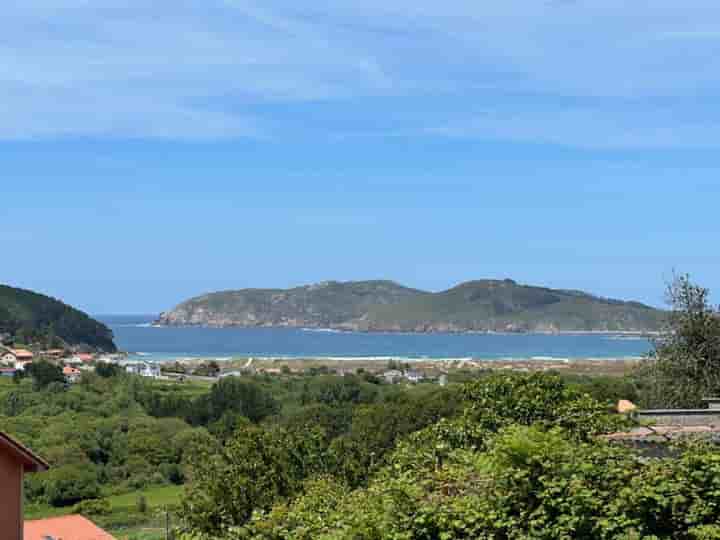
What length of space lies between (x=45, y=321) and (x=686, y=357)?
11145 centimetres

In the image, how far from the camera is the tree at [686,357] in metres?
17.4

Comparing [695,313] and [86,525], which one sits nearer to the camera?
[695,313]

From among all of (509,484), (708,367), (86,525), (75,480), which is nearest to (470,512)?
(509,484)

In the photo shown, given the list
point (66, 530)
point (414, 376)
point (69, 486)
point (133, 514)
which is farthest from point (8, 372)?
point (66, 530)

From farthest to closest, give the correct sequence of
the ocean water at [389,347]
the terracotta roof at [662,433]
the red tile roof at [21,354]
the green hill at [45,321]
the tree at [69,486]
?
the ocean water at [389,347] < the green hill at [45,321] < the red tile roof at [21,354] < the tree at [69,486] < the terracotta roof at [662,433]

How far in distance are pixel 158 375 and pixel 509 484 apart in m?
82.9

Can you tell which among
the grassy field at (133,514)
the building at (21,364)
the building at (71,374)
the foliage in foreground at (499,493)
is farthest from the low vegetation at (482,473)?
the building at (21,364)

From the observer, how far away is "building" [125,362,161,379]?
277 ft

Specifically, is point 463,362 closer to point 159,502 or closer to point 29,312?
point 29,312

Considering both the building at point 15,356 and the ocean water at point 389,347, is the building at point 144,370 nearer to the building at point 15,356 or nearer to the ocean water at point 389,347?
the building at point 15,356

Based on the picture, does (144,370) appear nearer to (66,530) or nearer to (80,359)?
(80,359)

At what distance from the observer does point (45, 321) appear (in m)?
119

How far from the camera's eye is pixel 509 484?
700 cm

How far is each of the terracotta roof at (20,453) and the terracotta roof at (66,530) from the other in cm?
Result: 1041
